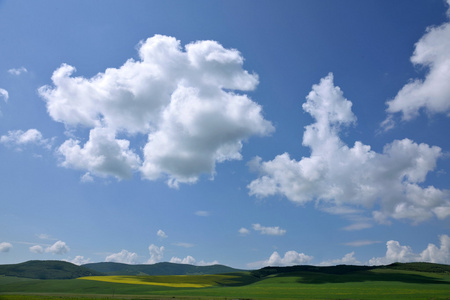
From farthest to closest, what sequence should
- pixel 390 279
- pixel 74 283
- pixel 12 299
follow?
pixel 390 279 < pixel 74 283 < pixel 12 299

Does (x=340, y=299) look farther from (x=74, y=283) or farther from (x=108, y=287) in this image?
(x=74, y=283)

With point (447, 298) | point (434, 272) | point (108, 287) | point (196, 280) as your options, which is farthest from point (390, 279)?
point (108, 287)

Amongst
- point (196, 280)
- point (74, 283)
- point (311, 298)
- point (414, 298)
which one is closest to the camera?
point (414, 298)

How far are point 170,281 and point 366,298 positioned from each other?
316 ft

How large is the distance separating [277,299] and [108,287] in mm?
69323

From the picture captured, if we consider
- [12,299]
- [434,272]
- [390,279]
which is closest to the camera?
[12,299]

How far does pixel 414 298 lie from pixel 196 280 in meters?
103

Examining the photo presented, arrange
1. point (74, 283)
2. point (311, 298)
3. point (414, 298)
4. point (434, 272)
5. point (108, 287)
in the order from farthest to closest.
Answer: point (434, 272), point (74, 283), point (108, 287), point (311, 298), point (414, 298)

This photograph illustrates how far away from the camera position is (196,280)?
155750 mm

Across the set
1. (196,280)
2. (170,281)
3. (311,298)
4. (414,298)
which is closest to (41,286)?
(170,281)

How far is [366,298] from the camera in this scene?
262ft

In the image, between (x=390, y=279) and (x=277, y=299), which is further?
(x=390, y=279)

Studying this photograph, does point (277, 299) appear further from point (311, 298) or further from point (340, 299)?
point (340, 299)

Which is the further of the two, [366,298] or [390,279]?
[390,279]
